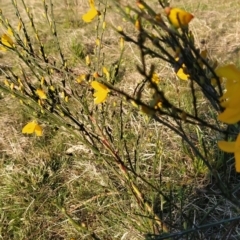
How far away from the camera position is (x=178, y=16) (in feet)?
2.18

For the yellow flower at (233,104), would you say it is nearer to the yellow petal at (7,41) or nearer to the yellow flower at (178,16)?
the yellow flower at (178,16)

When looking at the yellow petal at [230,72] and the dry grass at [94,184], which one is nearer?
the yellow petal at [230,72]

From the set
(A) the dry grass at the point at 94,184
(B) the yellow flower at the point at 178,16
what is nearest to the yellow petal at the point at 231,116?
(B) the yellow flower at the point at 178,16

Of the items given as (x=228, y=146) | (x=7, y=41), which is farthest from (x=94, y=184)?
(x=228, y=146)

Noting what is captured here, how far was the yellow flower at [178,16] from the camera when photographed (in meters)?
0.66

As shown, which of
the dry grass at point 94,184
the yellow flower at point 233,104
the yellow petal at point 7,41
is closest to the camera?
the yellow flower at point 233,104

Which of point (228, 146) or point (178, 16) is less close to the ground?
point (178, 16)

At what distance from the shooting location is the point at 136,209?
81.1 inches

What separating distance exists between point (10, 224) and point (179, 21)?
187cm

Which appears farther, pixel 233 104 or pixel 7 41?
pixel 7 41

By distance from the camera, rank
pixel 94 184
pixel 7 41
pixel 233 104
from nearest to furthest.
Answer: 1. pixel 233 104
2. pixel 7 41
3. pixel 94 184

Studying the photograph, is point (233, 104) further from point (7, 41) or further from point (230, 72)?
point (7, 41)

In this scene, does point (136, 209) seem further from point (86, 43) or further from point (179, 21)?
point (86, 43)

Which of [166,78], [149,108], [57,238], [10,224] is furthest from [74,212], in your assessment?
[149,108]
